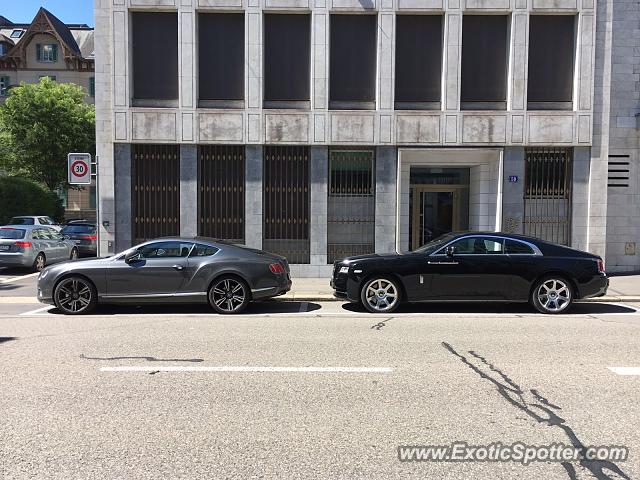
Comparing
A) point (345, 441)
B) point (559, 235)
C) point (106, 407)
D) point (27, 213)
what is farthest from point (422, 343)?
point (27, 213)

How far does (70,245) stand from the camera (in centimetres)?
1864

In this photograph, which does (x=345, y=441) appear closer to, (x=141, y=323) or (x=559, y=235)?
(x=141, y=323)

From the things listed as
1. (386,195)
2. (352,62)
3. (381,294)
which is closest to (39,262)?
(386,195)

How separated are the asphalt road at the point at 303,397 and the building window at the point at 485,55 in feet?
26.8

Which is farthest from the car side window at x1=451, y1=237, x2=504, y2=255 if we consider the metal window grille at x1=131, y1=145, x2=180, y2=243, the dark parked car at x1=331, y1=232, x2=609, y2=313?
the metal window grille at x1=131, y1=145, x2=180, y2=243

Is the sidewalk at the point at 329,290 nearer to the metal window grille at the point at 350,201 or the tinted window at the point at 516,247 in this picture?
the metal window grille at the point at 350,201

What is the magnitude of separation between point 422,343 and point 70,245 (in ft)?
51.3

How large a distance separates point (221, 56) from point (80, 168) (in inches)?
192

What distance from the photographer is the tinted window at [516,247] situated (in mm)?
9344

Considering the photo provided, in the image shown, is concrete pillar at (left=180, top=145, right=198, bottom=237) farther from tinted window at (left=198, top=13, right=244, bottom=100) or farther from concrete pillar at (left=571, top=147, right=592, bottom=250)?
concrete pillar at (left=571, top=147, right=592, bottom=250)

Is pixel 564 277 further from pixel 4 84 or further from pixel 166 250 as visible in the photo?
pixel 4 84

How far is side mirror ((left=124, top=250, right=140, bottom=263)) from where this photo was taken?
916 centimetres

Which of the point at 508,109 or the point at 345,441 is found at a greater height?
the point at 508,109

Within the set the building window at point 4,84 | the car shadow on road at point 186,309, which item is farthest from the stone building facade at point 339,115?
the building window at point 4,84
